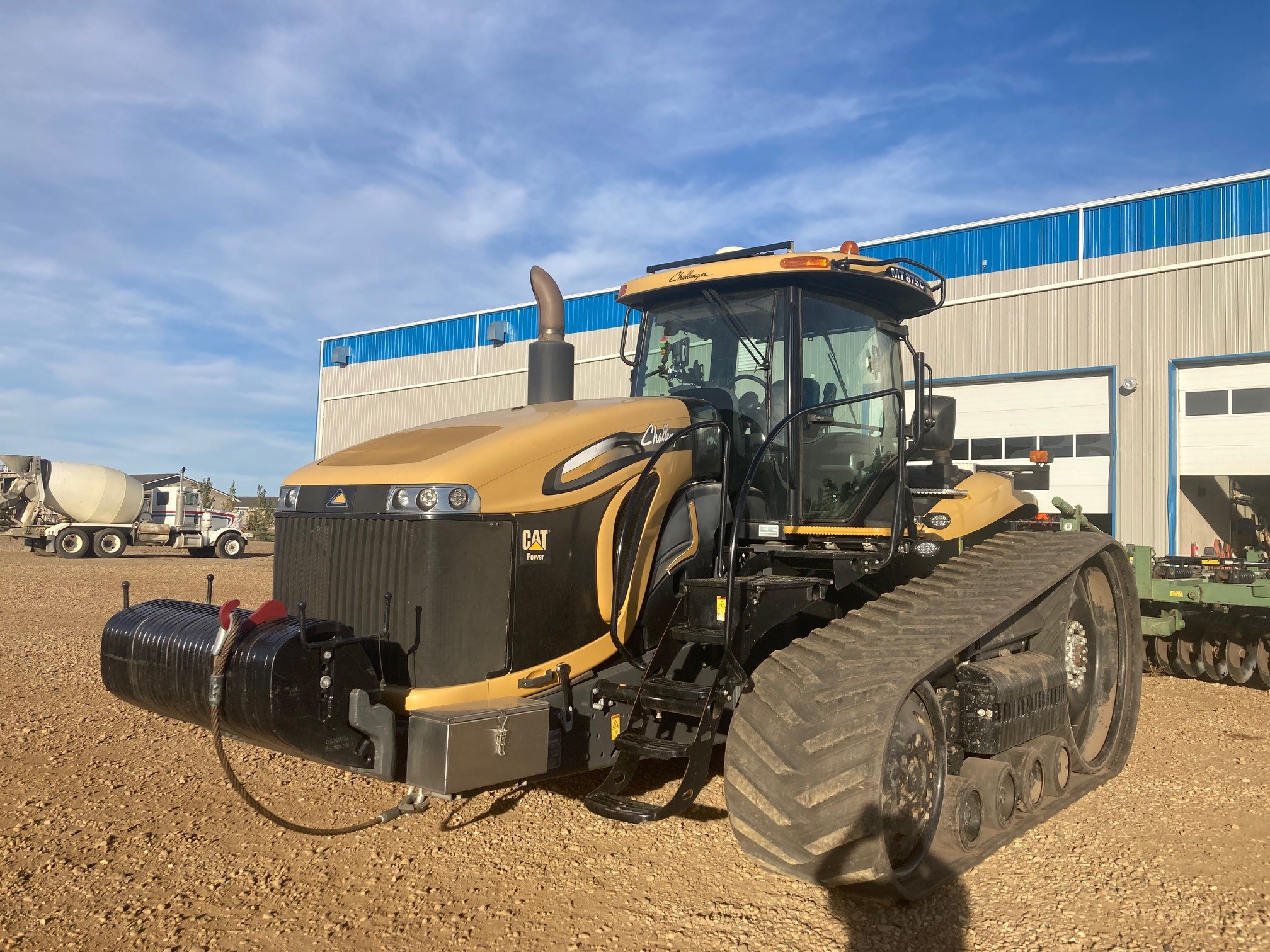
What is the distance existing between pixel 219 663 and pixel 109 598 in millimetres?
13798

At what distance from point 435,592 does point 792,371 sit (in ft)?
7.26

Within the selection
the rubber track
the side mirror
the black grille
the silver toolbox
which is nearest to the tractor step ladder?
the rubber track

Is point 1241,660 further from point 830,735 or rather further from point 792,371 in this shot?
point 830,735

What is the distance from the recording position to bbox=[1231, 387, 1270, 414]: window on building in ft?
51.1

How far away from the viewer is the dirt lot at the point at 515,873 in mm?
3592

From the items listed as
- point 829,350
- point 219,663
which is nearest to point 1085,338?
point 829,350

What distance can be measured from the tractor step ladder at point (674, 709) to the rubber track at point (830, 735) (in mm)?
113

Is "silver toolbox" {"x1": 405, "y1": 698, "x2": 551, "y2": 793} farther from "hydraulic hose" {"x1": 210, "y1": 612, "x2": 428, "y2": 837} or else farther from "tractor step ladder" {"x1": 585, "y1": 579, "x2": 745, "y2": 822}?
"tractor step ladder" {"x1": 585, "y1": 579, "x2": 745, "y2": 822}

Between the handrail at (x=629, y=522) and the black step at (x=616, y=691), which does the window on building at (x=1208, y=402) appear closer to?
the handrail at (x=629, y=522)

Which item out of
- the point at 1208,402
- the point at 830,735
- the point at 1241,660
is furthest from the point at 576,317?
the point at 830,735

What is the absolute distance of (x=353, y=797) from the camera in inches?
200

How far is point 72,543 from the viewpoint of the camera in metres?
Answer: 26.7

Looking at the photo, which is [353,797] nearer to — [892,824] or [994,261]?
[892,824]

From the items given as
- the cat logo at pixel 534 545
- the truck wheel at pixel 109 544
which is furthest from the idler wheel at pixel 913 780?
the truck wheel at pixel 109 544
